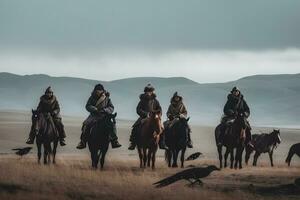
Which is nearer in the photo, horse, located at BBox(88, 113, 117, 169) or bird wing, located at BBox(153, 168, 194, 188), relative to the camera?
bird wing, located at BBox(153, 168, 194, 188)

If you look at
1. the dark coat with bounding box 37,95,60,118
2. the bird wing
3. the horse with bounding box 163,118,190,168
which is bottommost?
the bird wing

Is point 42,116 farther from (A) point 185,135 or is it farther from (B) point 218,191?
(B) point 218,191

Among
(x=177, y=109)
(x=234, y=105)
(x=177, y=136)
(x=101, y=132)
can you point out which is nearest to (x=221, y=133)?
(x=234, y=105)

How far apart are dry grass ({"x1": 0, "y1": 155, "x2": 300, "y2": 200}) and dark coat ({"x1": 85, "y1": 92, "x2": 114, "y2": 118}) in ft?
6.31

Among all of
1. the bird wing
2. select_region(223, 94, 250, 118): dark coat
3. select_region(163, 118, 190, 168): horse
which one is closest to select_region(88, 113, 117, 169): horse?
select_region(163, 118, 190, 168): horse

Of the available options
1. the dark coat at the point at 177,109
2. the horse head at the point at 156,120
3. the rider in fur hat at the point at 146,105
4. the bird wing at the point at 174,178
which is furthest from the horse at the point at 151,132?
the bird wing at the point at 174,178

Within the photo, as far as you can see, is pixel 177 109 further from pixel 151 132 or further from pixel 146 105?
pixel 151 132

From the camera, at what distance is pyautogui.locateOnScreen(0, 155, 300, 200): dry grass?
52.5 ft

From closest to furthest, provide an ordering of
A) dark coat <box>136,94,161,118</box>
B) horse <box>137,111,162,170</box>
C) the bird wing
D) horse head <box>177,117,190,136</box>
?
1. the bird wing
2. horse <box>137,111,162,170</box>
3. dark coat <box>136,94,161,118</box>
4. horse head <box>177,117,190,136</box>

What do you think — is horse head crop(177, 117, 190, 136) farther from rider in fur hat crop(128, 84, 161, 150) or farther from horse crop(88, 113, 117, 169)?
horse crop(88, 113, 117, 169)

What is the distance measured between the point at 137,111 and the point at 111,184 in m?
5.91

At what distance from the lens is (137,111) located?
76.5 feet

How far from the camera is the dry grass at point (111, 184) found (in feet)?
52.5

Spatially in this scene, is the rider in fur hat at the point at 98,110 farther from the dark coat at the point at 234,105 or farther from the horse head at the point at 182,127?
the dark coat at the point at 234,105
